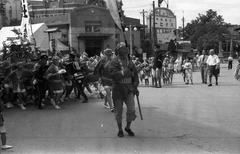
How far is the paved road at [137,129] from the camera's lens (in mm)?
7695

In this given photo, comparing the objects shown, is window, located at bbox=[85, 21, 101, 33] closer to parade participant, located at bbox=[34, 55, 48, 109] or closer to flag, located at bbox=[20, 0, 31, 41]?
flag, located at bbox=[20, 0, 31, 41]

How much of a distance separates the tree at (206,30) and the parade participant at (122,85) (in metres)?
57.9

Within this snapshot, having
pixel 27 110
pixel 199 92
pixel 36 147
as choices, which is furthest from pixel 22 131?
pixel 199 92

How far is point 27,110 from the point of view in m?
12.4

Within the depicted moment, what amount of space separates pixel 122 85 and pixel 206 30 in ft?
212

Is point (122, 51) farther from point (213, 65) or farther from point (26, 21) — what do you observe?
point (213, 65)

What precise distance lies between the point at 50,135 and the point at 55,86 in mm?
3837

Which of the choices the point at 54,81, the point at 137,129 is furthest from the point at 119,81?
the point at 54,81

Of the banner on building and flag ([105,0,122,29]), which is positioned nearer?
flag ([105,0,122,29])

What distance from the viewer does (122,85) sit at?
8469 mm

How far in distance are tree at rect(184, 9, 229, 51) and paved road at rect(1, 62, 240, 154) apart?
54423 millimetres

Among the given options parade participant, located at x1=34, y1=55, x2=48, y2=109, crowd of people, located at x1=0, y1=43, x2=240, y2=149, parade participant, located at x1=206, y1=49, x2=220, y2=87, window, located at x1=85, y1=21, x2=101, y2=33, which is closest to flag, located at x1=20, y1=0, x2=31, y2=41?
crowd of people, located at x1=0, y1=43, x2=240, y2=149

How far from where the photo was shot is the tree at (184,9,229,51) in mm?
67625

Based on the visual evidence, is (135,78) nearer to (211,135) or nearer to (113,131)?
(113,131)
